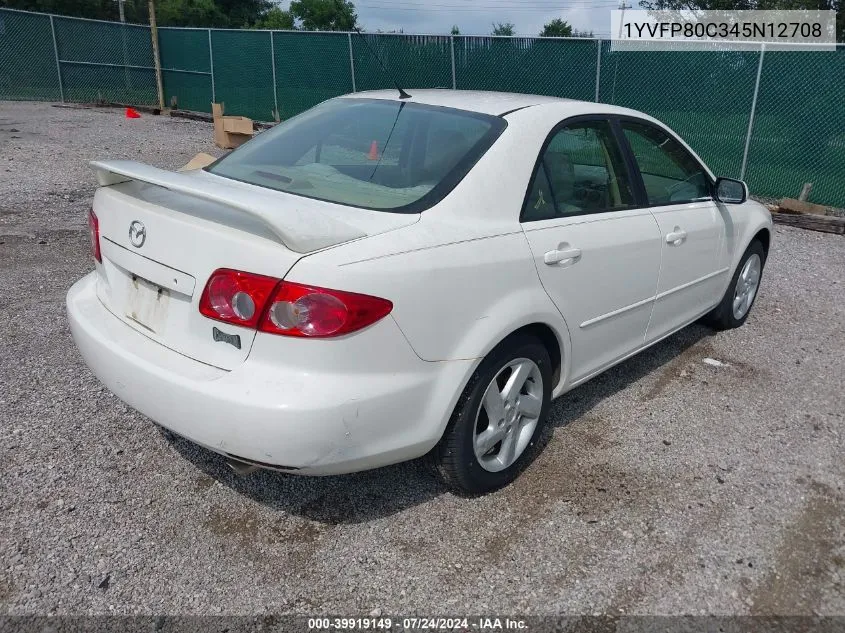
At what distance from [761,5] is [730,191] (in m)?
26.7

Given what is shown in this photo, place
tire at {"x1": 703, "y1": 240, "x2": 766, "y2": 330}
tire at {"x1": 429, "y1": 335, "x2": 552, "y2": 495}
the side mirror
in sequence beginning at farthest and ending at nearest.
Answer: tire at {"x1": 703, "y1": 240, "x2": 766, "y2": 330}, the side mirror, tire at {"x1": 429, "y1": 335, "x2": 552, "y2": 495}

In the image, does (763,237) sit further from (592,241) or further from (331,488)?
(331,488)

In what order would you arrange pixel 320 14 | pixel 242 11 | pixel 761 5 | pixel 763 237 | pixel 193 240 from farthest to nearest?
pixel 320 14, pixel 242 11, pixel 761 5, pixel 763 237, pixel 193 240

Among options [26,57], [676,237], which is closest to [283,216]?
[676,237]

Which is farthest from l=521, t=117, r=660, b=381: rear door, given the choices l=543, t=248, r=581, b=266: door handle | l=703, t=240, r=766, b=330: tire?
l=703, t=240, r=766, b=330: tire

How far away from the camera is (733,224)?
182 inches

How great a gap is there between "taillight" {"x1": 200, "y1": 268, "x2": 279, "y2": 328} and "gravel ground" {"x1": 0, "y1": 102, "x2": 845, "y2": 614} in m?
0.92

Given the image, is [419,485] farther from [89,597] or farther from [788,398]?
[788,398]

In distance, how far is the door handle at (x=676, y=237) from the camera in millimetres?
3789

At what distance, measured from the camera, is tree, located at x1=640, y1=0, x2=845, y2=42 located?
2502 centimetres

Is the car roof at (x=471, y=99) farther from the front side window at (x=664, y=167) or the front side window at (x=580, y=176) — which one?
the front side window at (x=664, y=167)

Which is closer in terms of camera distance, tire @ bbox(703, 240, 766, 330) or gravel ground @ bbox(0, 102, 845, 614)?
gravel ground @ bbox(0, 102, 845, 614)

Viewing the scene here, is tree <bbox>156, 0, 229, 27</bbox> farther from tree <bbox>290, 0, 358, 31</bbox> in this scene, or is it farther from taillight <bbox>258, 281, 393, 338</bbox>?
taillight <bbox>258, 281, 393, 338</bbox>

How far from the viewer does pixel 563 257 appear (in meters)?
3.02
